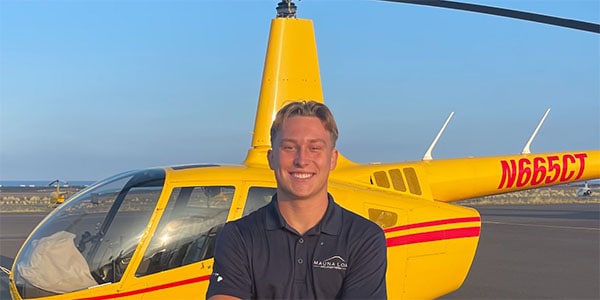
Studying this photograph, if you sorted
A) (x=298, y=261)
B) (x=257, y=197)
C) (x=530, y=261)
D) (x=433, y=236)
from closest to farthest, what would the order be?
(x=298, y=261)
(x=257, y=197)
(x=433, y=236)
(x=530, y=261)

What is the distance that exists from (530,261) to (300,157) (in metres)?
11.4

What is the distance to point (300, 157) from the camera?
219 centimetres

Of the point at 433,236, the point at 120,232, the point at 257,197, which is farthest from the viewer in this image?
the point at 433,236

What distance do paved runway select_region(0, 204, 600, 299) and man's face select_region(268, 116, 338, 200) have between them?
702 centimetres

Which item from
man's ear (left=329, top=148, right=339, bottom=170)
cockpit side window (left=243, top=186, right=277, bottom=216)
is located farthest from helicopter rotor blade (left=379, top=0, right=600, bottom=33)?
man's ear (left=329, top=148, right=339, bottom=170)

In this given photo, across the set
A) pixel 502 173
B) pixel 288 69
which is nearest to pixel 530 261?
pixel 502 173

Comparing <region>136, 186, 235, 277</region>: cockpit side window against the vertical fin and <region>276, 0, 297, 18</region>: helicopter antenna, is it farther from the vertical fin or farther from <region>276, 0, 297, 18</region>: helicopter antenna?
<region>276, 0, 297, 18</region>: helicopter antenna

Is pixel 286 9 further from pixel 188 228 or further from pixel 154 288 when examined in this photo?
pixel 154 288

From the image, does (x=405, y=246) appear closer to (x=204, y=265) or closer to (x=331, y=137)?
(x=204, y=265)

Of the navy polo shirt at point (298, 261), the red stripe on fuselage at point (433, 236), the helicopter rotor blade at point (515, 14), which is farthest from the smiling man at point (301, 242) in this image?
the red stripe on fuselage at point (433, 236)

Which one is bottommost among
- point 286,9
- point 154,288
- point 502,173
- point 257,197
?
point 154,288

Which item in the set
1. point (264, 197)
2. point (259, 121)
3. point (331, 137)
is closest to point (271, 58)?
point (259, 121)

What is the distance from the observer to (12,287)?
4.97 metres

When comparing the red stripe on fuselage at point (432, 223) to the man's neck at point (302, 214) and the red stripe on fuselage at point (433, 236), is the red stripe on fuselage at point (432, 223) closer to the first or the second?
the red stripe on fuselage at point (433, 236)
